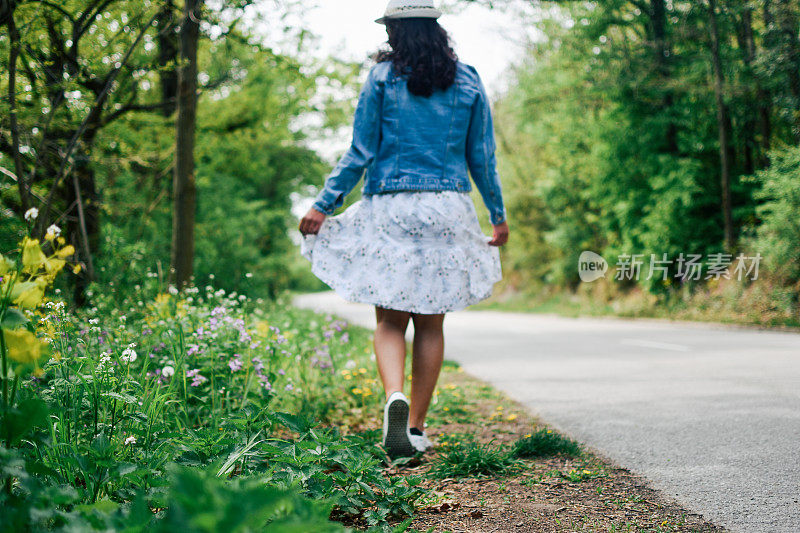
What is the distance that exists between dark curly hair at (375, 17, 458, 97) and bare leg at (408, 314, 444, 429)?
1.09 meters

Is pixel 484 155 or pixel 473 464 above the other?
pixel 484 155

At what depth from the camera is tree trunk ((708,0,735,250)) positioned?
12789mm

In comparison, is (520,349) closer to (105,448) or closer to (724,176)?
(105,448)

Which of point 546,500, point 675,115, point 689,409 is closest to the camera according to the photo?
point 546,500

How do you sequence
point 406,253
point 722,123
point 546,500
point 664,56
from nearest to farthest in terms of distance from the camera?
point 546,500
point 406,253
point 722,123
point 664,56

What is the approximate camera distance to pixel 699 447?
2.68 metres

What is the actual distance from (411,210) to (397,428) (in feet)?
3.22

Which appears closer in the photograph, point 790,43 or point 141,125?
point 141,125

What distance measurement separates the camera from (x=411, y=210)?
113 inches

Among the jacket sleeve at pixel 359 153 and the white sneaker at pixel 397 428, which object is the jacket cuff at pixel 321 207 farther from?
the white sneaker at pixel 397 428

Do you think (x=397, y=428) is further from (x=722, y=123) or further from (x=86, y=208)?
(x=722, y=123)

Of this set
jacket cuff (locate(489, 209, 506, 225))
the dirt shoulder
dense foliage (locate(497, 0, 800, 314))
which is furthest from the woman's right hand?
dense foliage (locate(497, 0, 800, 314))

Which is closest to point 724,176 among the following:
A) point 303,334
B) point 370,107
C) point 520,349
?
point 520,349

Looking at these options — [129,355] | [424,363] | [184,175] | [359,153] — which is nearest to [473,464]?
[424,363]
